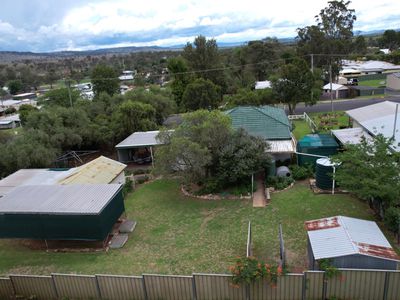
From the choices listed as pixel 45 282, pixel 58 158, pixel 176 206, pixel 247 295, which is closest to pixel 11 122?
pixel 58 158

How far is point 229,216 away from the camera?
17.5 metres

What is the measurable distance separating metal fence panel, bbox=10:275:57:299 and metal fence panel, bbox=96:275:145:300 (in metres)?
1.85

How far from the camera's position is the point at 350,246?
35.1ft

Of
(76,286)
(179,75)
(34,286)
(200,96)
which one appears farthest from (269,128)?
(179,75)

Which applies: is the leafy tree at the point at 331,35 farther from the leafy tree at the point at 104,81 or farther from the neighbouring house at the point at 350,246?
the neighbouring house at the point at 350,246

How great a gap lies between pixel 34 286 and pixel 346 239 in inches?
425

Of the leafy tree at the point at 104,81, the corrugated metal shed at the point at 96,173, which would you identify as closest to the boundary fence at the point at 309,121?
the corrugated metal shed at the point at 96,173

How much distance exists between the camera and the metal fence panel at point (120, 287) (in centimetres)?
1087

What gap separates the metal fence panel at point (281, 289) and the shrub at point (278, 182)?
1023cm

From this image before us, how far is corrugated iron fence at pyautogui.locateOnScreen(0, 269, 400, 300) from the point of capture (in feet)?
32.7

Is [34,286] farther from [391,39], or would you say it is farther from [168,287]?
[391,39]

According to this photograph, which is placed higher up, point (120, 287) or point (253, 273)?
point (253, 273)

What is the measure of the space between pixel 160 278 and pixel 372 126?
63.4 feet

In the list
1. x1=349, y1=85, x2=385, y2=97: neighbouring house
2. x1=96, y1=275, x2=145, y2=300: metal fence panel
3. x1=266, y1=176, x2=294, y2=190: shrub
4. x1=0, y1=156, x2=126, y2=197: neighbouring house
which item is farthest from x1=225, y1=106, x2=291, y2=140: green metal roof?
x1=349, y1=85, x2=385, y2=97: neighbouring house
